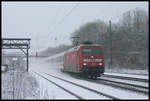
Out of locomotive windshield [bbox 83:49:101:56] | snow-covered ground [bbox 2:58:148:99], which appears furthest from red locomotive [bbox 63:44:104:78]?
snow-covered ground [bbox 2:58:148:99]

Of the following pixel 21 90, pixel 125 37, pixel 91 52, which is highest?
pixel 125 37

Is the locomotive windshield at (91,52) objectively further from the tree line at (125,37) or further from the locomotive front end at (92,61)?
the tree line at (125,37)

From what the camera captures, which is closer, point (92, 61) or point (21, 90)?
point (21, 90)

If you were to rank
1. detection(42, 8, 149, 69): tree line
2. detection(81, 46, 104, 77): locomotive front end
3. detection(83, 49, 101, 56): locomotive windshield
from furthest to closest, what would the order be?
detection(42, 8, 149, 69): tree line → detection(83, 49, 101, 56): locomotive windshield → detection(81, 46, 104, 77): locomotive front end

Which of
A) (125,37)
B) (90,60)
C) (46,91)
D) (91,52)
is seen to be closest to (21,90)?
(46,91)

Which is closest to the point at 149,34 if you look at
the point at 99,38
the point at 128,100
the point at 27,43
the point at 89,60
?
the point at 99,38

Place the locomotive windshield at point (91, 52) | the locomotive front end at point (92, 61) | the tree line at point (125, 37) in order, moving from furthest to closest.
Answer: the tree line at point (125, 37) < the locomotive windshield at point (91, 52) < the locomotive front end at point (92, 61)

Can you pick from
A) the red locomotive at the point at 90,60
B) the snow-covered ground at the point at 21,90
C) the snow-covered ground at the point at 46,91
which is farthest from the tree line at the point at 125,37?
the snow-covered ground at the point at 21,90

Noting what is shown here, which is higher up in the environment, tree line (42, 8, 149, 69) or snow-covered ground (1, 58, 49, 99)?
tree line (42, 8, 149, 69)

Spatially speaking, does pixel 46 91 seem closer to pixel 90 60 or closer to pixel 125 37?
pixel 90 60

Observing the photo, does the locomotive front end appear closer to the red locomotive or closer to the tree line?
the red locomotive

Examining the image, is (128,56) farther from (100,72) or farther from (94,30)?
(100,72)

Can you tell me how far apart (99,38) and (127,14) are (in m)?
8.85

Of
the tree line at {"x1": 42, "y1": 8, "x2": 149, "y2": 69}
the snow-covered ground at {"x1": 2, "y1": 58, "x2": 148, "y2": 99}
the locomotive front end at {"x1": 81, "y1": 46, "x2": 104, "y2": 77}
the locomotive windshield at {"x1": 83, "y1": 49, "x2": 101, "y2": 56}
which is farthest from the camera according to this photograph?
the tree line at {"x1": 42, "y1": 8, "x2": 149, "y2": 69}
